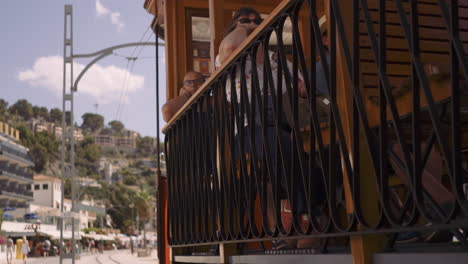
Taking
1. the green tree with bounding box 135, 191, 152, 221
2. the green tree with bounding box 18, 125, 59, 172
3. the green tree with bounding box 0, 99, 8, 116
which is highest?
the green tree with bounding box 0, 99, 8, 116

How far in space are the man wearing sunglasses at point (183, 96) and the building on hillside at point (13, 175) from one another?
9785cm

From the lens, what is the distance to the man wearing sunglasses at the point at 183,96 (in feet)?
17.8

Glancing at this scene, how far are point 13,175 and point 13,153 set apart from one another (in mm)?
3635

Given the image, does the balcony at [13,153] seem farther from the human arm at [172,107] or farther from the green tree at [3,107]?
the human arm at [172,107]

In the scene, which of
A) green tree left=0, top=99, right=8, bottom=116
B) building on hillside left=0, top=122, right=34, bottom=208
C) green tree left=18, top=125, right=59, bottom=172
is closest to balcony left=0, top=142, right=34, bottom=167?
building on hillside left=0, top=122, right=34, bottom=208

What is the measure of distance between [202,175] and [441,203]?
203 centimetres

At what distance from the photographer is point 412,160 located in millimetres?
1653

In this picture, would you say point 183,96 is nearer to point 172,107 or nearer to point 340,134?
point 172,107

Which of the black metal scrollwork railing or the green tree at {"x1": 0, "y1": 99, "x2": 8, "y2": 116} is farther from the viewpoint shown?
the green tree at {"x1": 0, "y1": 99, "x2": 8, "y2": 116}

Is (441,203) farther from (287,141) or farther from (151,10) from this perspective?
(151,10)

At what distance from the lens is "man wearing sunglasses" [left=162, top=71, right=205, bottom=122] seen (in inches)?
213

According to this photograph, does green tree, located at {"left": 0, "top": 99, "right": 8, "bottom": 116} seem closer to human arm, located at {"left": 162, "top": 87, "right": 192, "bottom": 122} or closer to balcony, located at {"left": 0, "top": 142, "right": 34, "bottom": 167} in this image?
balcony, located at {"left": 0, "top": 142, "right": 34, "bottom": 167}

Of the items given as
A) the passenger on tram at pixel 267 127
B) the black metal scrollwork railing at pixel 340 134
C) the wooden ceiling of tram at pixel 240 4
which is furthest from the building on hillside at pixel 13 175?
the passenger on tram at pixel 267 127

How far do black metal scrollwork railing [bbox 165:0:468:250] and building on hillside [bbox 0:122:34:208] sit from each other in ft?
327
